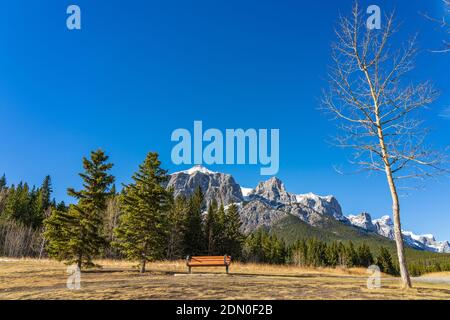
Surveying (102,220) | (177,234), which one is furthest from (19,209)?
(102,220)

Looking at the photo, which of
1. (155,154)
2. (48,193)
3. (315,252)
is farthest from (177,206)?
(315,252)

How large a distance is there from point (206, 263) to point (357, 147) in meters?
11.5

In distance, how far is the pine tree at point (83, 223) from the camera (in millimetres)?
18656

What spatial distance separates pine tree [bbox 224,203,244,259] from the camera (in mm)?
61719

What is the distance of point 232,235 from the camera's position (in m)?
62.8

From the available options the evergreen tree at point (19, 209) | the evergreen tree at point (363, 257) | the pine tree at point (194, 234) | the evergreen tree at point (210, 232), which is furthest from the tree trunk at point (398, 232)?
the evergreen tree at point (363, 257)

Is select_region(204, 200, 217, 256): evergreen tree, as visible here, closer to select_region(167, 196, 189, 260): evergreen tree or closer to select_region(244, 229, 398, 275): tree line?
select_region(167, 196, 189, 260): evergreen tree

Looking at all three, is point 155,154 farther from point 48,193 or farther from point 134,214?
point 48,193

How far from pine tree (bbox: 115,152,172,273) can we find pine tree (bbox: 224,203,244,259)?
1650 inches

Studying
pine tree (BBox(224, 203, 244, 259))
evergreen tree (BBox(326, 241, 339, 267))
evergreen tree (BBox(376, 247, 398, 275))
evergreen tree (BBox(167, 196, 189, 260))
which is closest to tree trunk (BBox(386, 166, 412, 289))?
evergreen tree (BBox(167, 196, 189, 260))

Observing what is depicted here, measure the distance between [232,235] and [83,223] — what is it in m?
46.7

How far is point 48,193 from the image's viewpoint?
83125 mm

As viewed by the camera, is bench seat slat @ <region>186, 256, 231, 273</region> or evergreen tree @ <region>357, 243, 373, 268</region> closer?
bench seat slat @ <region>186, 256, 231, 273</region>
